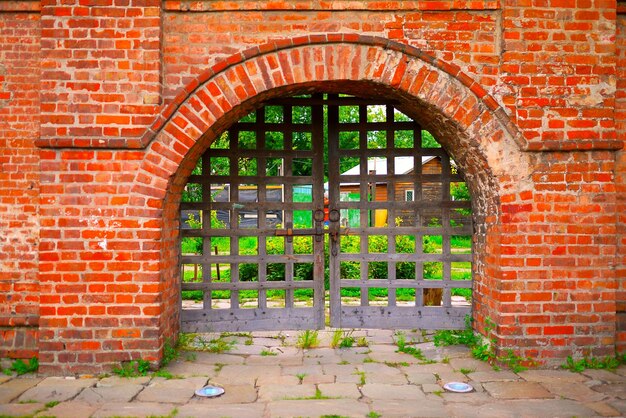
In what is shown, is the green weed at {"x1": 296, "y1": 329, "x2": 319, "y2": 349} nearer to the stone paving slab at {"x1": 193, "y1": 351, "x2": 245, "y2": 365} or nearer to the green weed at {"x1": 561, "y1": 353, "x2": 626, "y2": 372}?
the stone paving slab at {"x1": 193, "y1": 351, "x2": 245, "y2": 365}

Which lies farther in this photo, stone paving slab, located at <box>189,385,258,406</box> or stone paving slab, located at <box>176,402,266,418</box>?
stone paving slab, located at <box>189,385,258,406</box>

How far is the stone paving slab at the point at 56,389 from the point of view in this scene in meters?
4.01

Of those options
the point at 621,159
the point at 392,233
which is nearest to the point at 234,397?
the point at 392,233

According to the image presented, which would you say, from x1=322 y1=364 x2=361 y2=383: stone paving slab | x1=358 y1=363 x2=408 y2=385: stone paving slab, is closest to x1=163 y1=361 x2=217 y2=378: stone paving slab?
x1=322 y1=364 x2=361 y2=383: stone paving slab

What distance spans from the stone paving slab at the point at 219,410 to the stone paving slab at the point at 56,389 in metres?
1.05

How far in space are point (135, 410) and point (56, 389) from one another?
951mm

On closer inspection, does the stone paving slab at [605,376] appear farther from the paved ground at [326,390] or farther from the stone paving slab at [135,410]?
the stone paving slab at [135,410]

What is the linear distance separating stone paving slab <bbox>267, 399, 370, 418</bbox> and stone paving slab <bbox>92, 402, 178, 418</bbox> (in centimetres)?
79

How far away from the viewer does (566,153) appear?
474cm

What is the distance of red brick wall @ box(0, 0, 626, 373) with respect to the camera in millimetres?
4590

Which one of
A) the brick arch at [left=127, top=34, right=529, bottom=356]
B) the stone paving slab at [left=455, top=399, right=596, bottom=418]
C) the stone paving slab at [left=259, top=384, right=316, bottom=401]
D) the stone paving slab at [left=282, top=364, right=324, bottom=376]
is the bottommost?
the stone paving slab at [left=455, top=399, right=596, bottom=418]

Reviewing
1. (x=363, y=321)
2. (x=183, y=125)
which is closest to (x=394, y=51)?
Result: (x=183, y=125)

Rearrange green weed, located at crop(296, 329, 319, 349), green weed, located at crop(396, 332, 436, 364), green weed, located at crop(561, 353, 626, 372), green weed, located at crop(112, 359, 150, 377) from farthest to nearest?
green weed, located at crop(296, 329, 319, 349), green weed, located at crop(396, 332, 436, 364), green weed, located at crop(561, 353, 626, 372), green weed, located at crop(112, 359, 150, 377)

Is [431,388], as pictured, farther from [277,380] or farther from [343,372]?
[277,380]
